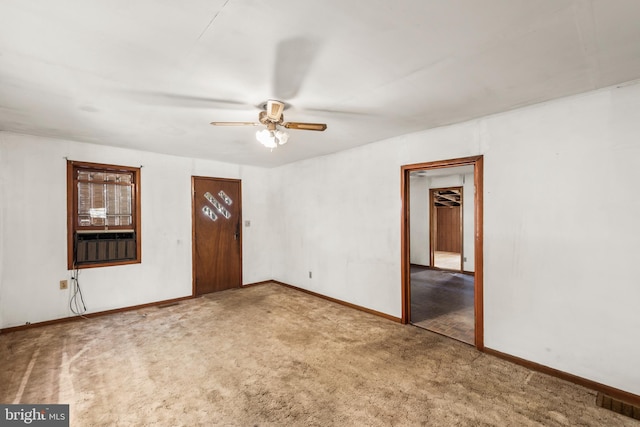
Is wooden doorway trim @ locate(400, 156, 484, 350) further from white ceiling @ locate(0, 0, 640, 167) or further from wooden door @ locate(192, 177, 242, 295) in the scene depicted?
wooden door @ locate(192, 177, 242, 295)

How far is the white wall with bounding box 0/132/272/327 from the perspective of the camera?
344 cm

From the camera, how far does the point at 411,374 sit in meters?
2.47

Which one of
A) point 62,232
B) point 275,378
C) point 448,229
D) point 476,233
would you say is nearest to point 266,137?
point 275,378

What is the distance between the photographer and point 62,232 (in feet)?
12.3

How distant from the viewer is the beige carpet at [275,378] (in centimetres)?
197

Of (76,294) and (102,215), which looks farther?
(102,215)

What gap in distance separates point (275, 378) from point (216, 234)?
3299mm

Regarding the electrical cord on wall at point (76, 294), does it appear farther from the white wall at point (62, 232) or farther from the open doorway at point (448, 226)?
the open doorway at point (448, 226)

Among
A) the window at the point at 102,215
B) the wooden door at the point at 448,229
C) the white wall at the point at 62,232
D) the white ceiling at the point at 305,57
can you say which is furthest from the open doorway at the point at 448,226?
the window at the point at 102,215

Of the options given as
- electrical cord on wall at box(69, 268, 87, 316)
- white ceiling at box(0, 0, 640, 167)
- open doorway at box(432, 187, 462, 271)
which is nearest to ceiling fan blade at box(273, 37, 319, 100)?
white ceiling at box(0, 0, 640, 167)

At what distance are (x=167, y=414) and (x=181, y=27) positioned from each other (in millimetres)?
2512

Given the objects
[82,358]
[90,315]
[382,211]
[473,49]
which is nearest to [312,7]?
[473,49]

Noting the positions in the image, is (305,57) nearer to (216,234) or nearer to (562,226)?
(562,226)

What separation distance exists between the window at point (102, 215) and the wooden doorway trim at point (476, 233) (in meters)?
3.96
